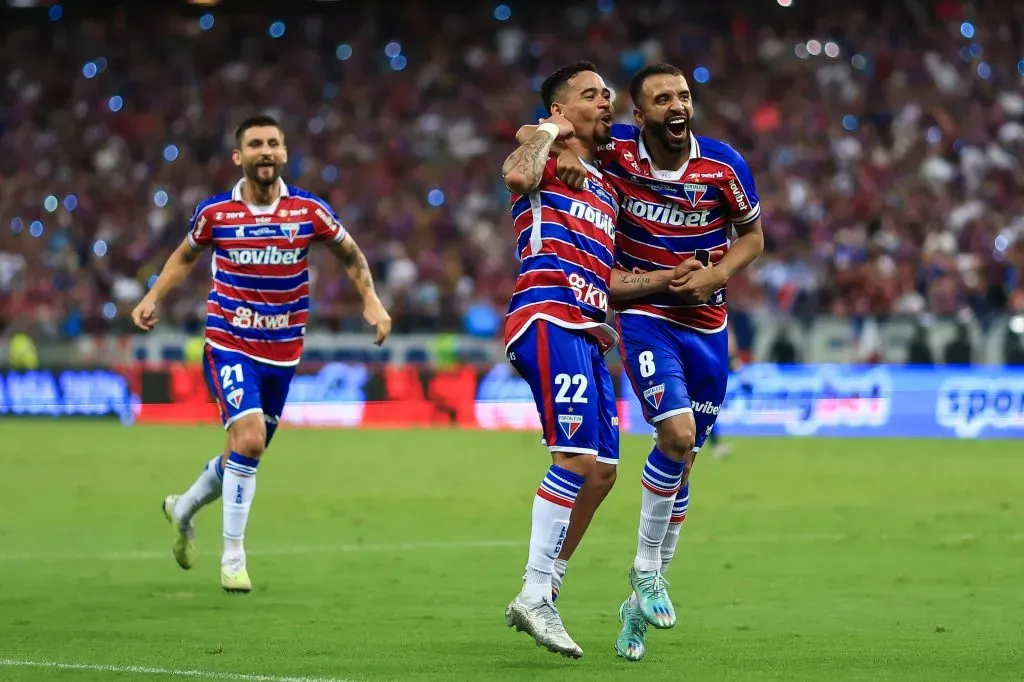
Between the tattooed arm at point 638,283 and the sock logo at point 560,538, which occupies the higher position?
the tattooed arm at point 638,283

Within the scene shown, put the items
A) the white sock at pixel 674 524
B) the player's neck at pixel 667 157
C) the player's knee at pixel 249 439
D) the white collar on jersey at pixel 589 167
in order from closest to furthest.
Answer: the white collar on jersey at pixel 589 167
the player's neck at pixel 667 157
the white sock at pixel 674 524
the player's knee at pixel 249 439

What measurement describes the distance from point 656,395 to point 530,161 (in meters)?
1.27

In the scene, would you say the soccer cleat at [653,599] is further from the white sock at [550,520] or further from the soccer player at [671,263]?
the white sock at [550,520]

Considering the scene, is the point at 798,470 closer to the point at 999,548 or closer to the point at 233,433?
the point at 999,548

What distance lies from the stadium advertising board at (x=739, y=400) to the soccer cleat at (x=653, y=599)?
14827 mm

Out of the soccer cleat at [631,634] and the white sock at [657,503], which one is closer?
the soccer cleat at [631,634]

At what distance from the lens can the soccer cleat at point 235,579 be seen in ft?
30.8

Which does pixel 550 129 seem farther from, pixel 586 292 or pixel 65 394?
pixel 65 394

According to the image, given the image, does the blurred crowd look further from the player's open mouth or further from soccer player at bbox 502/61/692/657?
soccer player at bbox 502/61/692/657

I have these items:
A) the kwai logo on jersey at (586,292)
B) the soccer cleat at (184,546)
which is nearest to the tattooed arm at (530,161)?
the kwai logo on jersey at (586,292)

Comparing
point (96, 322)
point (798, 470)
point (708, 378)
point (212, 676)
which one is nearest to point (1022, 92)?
point (798, 470)

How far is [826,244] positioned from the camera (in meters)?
30.1

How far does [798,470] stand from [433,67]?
20.9 metres

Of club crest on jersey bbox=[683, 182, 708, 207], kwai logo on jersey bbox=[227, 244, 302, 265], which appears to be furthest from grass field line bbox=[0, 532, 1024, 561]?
club crest on jersey bbox=[683, 182, 708, 207]
